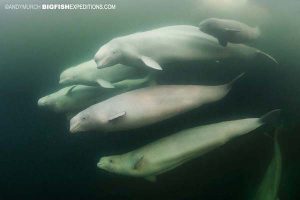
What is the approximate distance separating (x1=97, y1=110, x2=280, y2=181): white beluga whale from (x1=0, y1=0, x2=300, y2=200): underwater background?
0.08 metres

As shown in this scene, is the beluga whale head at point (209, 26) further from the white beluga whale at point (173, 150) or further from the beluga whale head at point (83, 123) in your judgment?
the beluga whale head at point (83, 123)

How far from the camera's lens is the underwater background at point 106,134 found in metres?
3.19

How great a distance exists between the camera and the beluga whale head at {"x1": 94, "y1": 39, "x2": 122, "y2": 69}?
9.63ft

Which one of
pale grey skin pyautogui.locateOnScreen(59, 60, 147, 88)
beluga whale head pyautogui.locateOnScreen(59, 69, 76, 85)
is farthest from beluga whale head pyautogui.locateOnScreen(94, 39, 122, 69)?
beluga whale head pyautogui.locateOnScreen(59, 69, 76, 85)

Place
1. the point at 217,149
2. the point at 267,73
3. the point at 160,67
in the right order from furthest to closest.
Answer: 1. the point at 267,73
2. the point at 217,149
3. the point at 160,67

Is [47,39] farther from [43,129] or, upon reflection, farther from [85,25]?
[43,129]

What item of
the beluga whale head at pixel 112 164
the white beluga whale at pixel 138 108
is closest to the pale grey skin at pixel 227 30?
the white beluga whale at pixel 138 108

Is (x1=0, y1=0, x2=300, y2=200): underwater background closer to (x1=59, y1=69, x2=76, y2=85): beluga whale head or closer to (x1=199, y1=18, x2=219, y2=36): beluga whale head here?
(x1=59, y1=69, x2=76, y2=85): beluga whale head

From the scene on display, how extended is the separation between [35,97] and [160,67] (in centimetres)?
112

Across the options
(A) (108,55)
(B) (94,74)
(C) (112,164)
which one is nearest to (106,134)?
(C) (112,164)

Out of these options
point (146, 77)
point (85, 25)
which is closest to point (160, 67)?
point (146, 77)

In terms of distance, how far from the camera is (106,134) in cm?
317

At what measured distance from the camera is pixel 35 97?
3.23 m

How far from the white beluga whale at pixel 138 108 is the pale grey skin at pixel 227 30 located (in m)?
0.49
